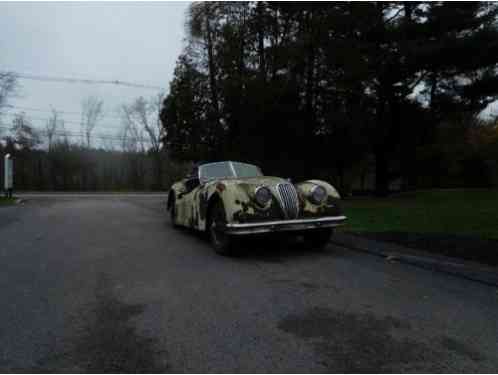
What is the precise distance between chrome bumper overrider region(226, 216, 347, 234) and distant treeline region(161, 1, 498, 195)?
10626 mm

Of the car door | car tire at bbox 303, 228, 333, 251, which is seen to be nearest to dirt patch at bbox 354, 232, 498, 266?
car tire at bbox 303, 228, 333, 251

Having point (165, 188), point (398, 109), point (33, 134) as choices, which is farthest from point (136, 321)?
point (33, 134)

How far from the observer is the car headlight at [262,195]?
5.20 m

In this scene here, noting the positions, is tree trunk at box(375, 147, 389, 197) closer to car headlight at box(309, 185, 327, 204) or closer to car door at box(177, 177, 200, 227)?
car door at box(177, 177, 200, 227)

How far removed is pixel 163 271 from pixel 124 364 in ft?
7.71

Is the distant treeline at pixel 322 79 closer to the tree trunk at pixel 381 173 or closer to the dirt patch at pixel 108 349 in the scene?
the tree trunk at pixel 381 173

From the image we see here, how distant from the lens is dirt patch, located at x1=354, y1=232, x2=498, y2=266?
509 centimetres

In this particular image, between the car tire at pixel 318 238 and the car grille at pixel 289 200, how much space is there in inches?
29.9

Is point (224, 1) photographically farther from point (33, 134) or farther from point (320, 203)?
point (33, 134)

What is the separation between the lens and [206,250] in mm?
6016

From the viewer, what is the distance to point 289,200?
538 centimetres

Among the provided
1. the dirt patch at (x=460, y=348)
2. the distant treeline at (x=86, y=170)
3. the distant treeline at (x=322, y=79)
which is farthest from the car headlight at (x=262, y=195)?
the distant treeline at (x=86, y=170)

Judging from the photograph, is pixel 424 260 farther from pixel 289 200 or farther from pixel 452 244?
pixel 289 200

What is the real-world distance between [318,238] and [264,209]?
1.41 m
